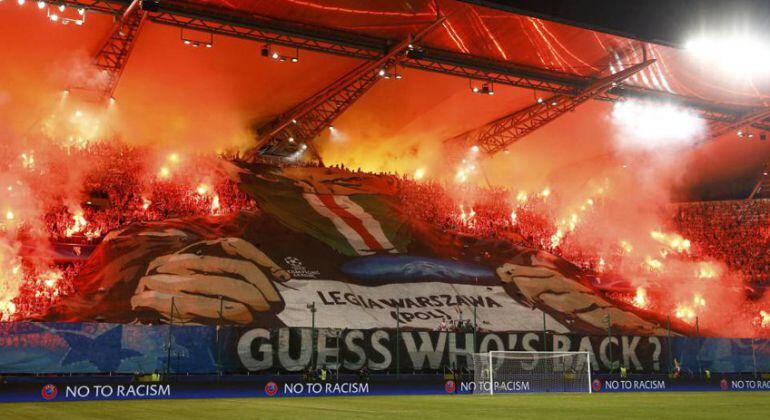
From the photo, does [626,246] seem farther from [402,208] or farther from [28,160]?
[28,160]

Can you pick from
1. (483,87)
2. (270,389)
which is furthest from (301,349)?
(483,87)

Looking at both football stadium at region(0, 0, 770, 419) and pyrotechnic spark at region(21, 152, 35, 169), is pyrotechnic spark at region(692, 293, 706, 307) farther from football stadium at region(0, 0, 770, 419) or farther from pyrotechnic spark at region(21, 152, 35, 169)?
pyrotechnic spark at region(21, 152, 35, 169)

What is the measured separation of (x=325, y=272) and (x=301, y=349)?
1058cm

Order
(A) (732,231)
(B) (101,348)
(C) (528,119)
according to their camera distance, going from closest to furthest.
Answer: (B) (101,348), (C) (528,119), (A) (732,231)

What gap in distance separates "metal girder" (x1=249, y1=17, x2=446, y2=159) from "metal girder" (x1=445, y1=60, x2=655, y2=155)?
9268 millimetres

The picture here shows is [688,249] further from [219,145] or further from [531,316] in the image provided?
[219,145]

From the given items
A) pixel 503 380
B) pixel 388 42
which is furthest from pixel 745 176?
pixel 503 380

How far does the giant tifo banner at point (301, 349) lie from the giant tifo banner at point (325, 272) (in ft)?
12.5

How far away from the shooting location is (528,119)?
134 feet

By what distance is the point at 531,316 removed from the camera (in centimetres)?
3312

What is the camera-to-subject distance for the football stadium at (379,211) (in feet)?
71.5

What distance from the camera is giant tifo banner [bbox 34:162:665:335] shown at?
28281mm

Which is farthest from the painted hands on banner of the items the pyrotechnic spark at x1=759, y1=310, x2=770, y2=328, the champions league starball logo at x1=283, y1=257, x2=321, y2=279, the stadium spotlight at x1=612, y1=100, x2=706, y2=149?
the pyrotechnic spark at x1=759, y1=310, x2=770, y2=328

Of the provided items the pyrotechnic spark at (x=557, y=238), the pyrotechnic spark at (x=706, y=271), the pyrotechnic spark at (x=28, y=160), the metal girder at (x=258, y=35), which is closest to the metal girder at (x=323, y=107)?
the metal girder at (x=258, y=35)
